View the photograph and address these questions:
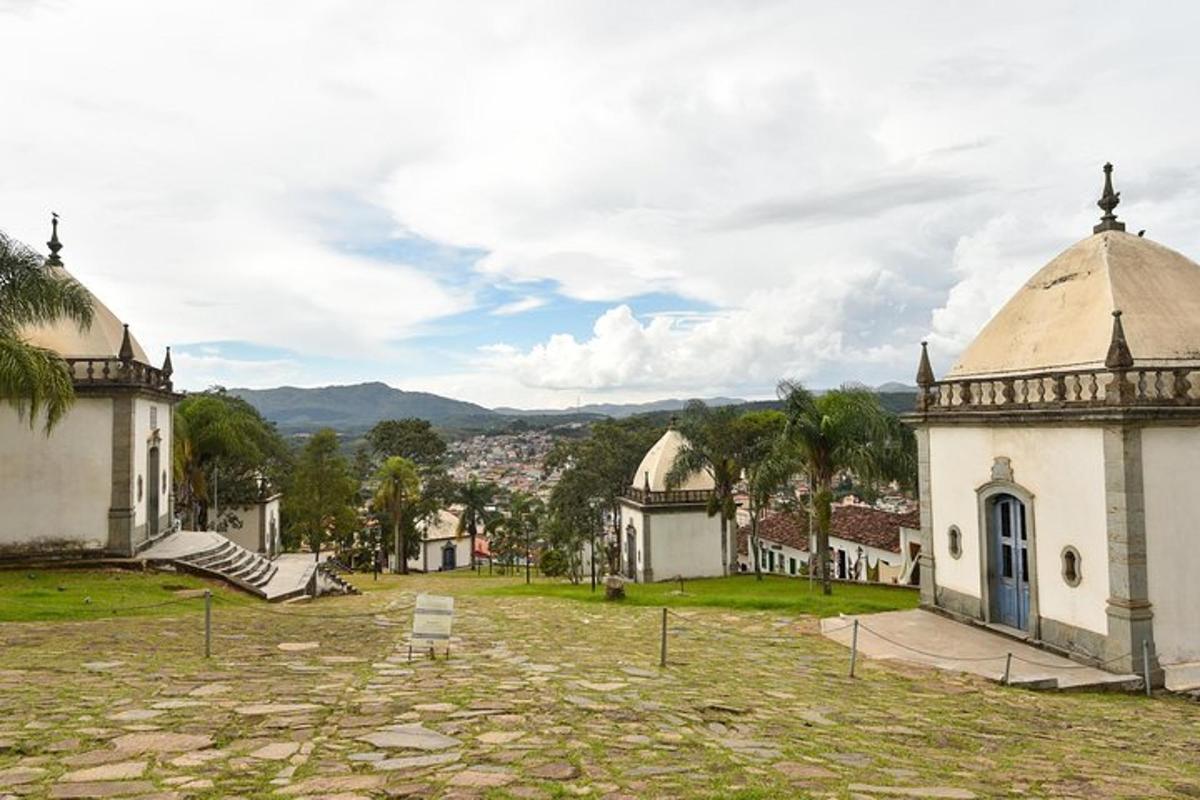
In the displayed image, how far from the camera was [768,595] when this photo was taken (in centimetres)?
1983

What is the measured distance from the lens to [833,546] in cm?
3728

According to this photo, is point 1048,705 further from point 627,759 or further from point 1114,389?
point 627,759

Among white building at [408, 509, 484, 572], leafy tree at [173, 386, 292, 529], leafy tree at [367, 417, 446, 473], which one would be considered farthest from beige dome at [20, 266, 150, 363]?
white building at [408, 509, 484, 572]

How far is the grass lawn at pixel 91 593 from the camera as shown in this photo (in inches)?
502

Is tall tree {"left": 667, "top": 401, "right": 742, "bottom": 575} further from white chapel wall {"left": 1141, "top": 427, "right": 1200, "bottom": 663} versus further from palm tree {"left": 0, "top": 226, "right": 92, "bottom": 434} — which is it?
palm tree {"left": 0, "top": 226, "right": 92, "bottom": 434}

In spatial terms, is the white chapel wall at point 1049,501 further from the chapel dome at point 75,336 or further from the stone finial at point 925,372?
the chapel dome at point 75,336

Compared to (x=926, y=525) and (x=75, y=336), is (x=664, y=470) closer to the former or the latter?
(x=926, y=525)

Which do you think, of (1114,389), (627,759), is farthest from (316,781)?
(1114,389)

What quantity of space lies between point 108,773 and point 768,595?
17031 mm

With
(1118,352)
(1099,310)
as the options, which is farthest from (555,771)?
(1099,310)

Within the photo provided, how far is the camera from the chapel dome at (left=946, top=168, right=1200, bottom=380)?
12383 millimetres

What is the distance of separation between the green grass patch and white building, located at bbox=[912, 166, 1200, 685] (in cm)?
203

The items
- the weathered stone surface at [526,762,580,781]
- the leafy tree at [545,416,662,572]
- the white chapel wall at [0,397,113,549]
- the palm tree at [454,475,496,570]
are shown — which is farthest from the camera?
the palm tree at [454,475,496,570]

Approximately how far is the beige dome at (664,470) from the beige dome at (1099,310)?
16.0m
